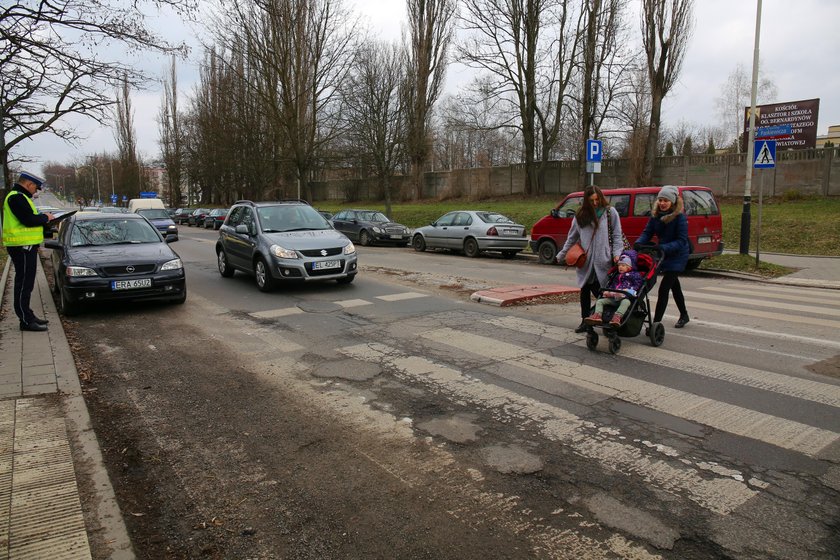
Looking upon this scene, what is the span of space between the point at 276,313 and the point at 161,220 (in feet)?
68.8

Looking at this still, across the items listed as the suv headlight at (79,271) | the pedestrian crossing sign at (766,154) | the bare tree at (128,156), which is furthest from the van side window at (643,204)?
the bare tree at (128,156)

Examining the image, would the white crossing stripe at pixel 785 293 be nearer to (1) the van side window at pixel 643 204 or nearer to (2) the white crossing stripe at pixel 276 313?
(1) the van side window at pixel 643 204

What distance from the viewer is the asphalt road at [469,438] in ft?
9.96

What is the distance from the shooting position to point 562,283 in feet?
40.0

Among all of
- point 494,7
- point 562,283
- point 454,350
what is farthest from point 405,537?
point 494,7

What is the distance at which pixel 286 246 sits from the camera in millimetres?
10641

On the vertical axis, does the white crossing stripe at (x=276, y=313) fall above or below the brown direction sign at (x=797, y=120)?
below

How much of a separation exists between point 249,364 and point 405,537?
368 cm

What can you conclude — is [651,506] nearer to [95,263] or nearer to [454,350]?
[454,350]

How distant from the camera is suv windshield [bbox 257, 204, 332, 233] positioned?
11.5m

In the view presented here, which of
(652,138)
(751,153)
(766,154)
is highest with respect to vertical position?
(652,138)

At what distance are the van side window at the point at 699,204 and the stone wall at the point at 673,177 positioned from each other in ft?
6.72

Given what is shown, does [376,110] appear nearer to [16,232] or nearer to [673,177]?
[673,177]

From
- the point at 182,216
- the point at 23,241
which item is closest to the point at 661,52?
the point at 23,241
